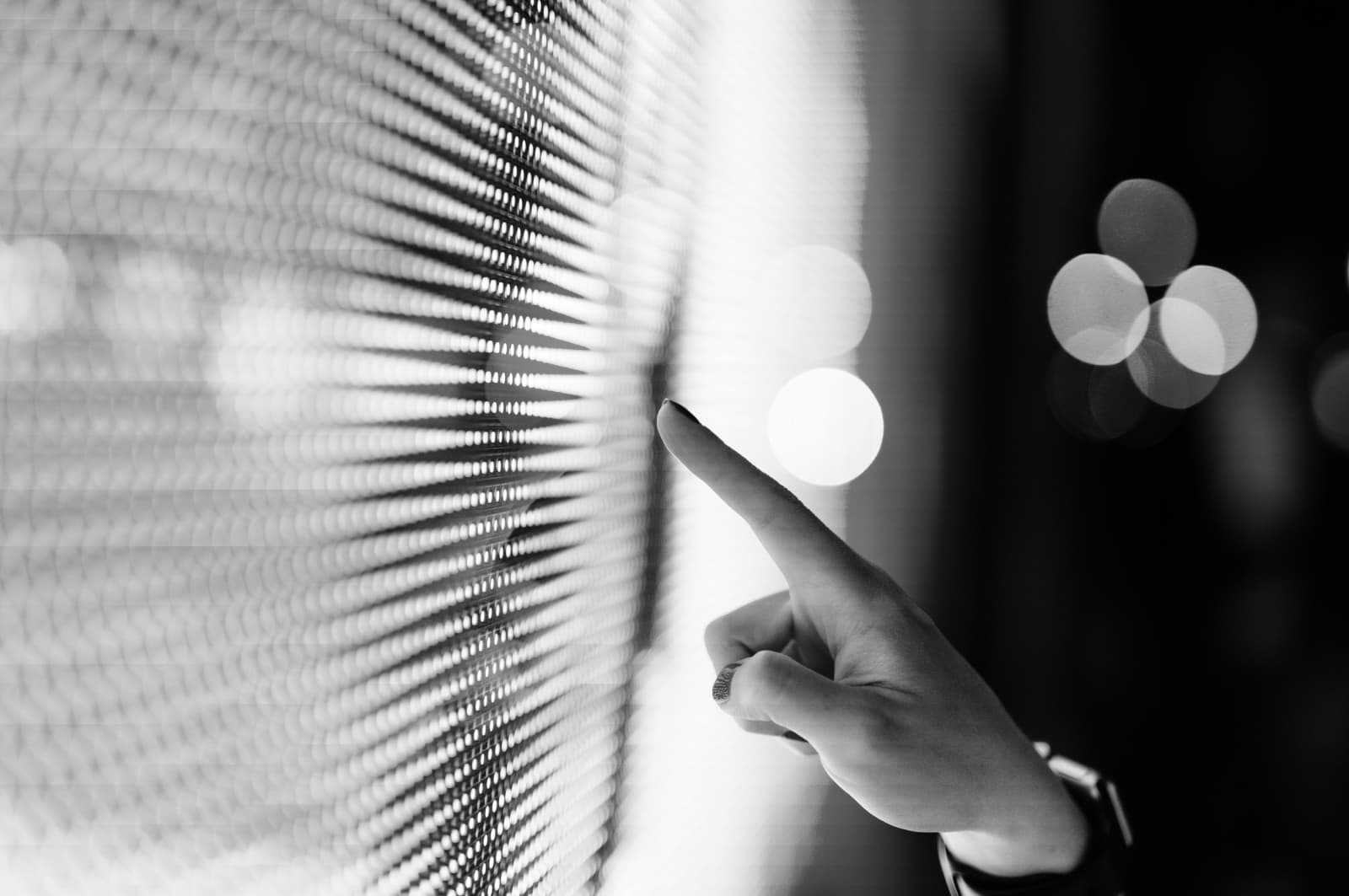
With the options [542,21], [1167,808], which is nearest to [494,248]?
[542,21]

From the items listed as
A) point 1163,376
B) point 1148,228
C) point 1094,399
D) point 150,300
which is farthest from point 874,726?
point 1163,376

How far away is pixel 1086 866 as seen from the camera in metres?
0.81

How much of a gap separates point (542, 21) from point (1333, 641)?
2.47 metres

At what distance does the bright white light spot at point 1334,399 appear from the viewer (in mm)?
2289

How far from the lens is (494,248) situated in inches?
24.2

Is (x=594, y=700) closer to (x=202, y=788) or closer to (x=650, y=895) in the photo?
(x=650, y=895)

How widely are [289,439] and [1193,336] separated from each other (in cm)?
279

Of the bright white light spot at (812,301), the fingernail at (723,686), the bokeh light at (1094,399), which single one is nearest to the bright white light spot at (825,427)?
the bright white light spot at (812,301)

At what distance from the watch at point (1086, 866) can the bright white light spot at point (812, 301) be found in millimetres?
826

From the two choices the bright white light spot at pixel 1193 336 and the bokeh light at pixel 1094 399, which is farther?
the bright white light spot at pixel 1193 336

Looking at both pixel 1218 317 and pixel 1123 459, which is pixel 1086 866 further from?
pixel 1218 317

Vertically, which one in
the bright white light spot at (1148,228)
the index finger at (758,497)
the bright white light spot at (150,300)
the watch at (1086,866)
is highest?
the bright white light spot at (1148,228)

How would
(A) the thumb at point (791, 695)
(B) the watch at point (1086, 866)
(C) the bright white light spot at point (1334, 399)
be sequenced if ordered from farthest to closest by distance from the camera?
1. (C) the bright white light spot at point (1334, 399)
2. (B) the watch at point (1086, 866)
3. (A) the thumb at point (791, 695)

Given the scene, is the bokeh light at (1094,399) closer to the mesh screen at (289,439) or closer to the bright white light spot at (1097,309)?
the bright white light spot at (1097,309)
